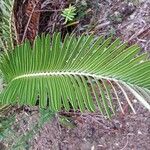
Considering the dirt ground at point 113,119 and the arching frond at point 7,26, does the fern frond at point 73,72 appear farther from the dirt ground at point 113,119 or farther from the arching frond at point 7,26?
the dirt ground at point 113,119

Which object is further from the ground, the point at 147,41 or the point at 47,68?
the point at 47,68

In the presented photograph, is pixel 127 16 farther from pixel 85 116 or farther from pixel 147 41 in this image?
pixel 85 116

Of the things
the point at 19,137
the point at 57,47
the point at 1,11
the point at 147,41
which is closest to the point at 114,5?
the point at 147,41

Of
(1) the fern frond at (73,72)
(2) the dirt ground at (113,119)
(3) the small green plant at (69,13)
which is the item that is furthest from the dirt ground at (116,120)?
(1) the fern frond at (73,72)

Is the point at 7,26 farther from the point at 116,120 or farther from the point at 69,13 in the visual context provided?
the point at 116,120

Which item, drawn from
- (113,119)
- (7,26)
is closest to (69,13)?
(7,26)

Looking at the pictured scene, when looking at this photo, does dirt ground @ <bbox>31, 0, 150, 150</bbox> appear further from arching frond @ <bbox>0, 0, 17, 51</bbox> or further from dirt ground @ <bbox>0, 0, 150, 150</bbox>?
arching frond @ <bbox>0, 0, 17, 51</bbox>

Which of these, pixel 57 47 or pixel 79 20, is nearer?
pixel 57 47
